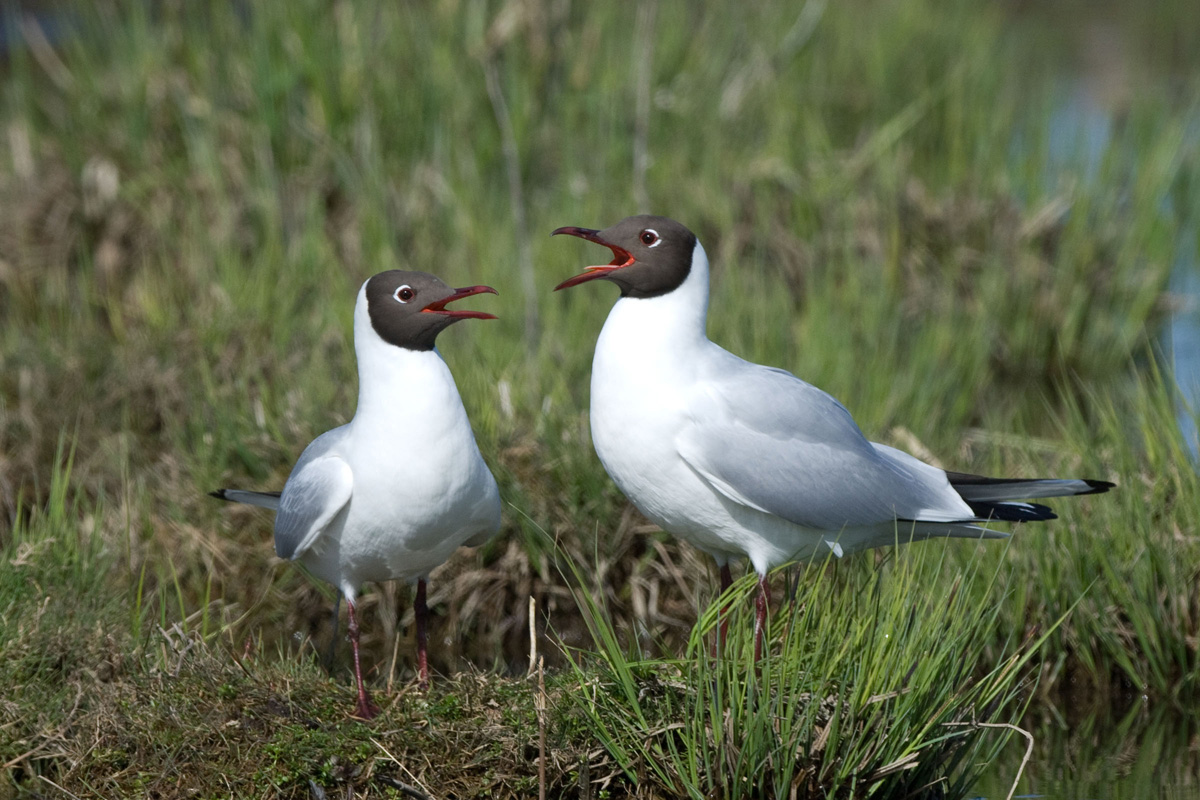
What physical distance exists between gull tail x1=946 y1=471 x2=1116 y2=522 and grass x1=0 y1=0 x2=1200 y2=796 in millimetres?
191

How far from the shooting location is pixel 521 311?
657 centimetres

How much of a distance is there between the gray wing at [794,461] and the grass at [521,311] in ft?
0.61

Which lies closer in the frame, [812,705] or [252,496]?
[812,705]

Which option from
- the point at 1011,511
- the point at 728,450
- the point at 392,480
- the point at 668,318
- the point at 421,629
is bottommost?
the point at 421,629

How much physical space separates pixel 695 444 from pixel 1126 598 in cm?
159

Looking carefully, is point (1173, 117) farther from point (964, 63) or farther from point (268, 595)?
point (268, 595)

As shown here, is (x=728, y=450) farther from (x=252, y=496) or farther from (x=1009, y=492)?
(x=252, y=496)

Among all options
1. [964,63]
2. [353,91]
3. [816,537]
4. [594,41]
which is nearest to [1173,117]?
[964,63]

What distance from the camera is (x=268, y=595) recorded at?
528cm

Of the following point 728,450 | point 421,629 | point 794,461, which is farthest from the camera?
point 421,629

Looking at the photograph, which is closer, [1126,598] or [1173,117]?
[1126,598]

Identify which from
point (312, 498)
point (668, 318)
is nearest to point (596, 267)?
point (668, 318)

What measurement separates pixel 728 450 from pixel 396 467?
0.89 meters

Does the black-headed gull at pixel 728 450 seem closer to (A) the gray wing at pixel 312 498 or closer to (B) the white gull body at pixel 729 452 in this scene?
(B) the white gull body at pixel 729 452
